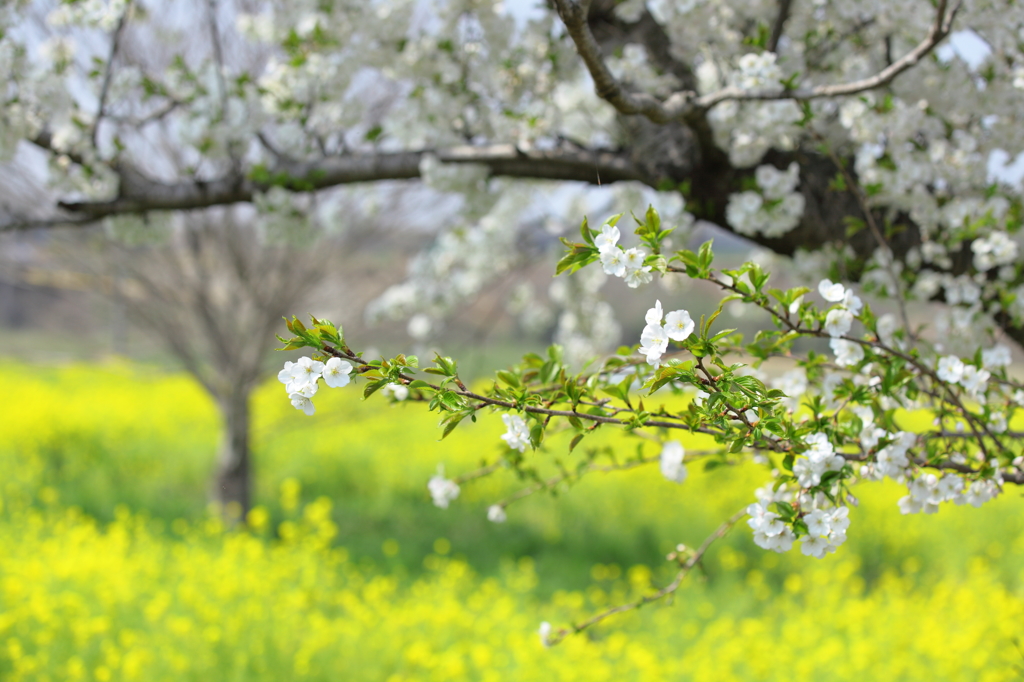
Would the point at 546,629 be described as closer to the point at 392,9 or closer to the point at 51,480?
the point at 392,9

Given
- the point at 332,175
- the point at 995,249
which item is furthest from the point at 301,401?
the point at 995,249

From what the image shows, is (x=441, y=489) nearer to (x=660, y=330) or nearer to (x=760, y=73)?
(x=660, y=330)

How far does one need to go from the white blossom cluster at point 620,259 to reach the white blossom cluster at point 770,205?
4.22ft

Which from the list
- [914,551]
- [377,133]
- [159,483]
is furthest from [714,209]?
[159,483]

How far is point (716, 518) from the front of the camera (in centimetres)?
630

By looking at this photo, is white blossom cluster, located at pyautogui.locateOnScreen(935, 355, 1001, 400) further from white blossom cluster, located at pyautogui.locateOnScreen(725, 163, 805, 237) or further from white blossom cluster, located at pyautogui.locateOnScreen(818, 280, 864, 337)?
white blossom cluster, located at pyautogui.locateOnScreen(725, 163, 805, 237)

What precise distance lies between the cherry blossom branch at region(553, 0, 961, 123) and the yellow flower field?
1495 millimetres

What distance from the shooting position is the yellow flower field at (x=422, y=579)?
10.9ft

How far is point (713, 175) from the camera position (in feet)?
8.37

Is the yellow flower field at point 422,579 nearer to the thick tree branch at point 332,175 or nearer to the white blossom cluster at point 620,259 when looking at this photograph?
the white blossom cluster at point 620,259

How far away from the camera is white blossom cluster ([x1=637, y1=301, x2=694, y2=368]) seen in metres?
1.06

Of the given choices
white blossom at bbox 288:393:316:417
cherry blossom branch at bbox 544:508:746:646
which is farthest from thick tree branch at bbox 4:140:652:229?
white blossom at bbox 288:393:316:417

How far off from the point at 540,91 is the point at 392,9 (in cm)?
76

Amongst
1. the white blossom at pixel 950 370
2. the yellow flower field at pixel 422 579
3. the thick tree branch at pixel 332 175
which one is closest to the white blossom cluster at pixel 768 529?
the white blossom at pixel 950 370
